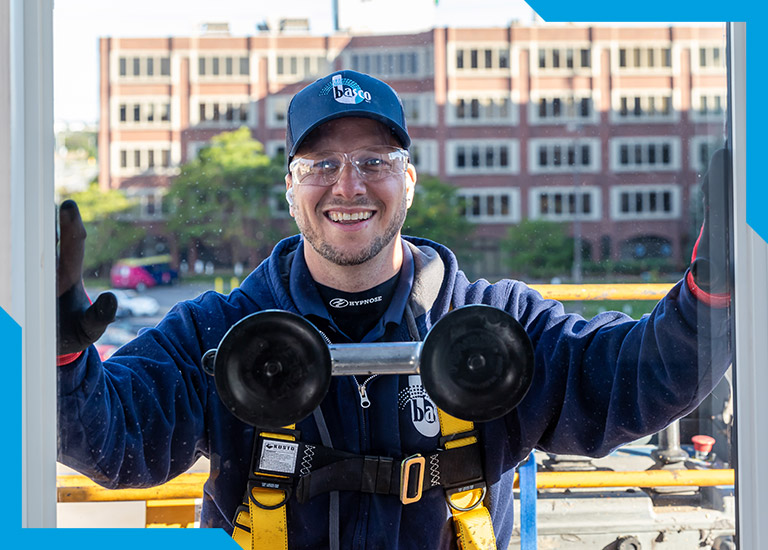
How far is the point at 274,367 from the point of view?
143cm

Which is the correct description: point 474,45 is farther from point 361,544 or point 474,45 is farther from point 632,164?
point 361,544

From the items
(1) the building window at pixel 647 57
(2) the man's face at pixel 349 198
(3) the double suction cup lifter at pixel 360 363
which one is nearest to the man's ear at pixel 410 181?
Result: (2) the man's face at pixel 349 198

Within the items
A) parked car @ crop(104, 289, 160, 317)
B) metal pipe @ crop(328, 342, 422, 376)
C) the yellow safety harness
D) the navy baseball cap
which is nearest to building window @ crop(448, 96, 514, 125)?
the navy baseball cap

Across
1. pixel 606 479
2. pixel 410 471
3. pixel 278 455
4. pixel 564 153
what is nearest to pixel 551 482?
pixel 606 479

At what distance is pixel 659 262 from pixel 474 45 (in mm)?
534

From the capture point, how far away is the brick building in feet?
5.09

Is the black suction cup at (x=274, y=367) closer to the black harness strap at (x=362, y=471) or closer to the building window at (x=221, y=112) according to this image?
the black harness strap at (x=362, y=471)

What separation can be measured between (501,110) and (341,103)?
302 millimetres

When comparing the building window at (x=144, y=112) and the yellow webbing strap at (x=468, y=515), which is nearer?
the building window at (x=144, y=112)

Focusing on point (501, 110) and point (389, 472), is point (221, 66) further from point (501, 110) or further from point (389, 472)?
point (389, 472)

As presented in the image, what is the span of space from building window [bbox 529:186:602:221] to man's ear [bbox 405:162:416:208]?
223 mm

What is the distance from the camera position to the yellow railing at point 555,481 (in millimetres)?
1583

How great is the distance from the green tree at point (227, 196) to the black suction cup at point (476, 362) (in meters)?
0.43

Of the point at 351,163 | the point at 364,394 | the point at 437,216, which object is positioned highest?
the point at 351,163
